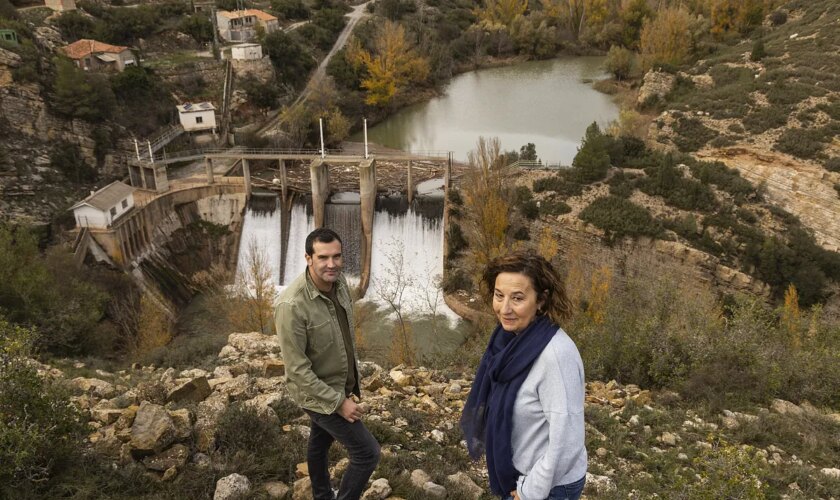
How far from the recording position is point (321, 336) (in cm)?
324

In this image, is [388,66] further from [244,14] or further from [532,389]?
[532,389]

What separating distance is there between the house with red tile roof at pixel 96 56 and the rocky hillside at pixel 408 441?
22632 millimetres

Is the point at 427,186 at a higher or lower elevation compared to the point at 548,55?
lower

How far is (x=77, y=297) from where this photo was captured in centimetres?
1359

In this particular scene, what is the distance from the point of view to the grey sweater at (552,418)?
2328mm

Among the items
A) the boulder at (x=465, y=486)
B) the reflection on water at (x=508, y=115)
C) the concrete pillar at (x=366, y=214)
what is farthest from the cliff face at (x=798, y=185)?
the boulder at (x=465, y=486)

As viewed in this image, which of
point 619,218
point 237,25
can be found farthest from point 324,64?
point 619,218

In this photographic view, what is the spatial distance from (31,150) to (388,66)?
19.8 metres

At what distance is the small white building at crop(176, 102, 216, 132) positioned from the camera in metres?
25.0

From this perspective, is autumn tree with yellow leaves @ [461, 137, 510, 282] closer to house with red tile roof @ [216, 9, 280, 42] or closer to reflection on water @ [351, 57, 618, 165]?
reflection on water @ [351, 57, 618, 165]

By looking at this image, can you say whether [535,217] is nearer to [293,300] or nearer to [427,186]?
[427,186]

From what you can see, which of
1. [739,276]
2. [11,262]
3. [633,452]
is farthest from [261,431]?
[739,276]

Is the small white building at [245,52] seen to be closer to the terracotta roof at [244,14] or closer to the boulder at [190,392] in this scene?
the terracotta roof at [244,14]

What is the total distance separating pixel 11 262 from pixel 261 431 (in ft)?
34.8
